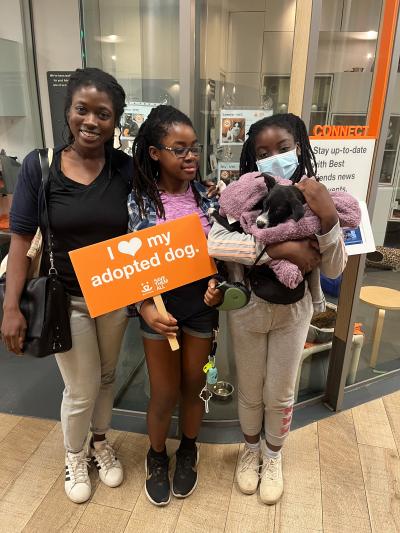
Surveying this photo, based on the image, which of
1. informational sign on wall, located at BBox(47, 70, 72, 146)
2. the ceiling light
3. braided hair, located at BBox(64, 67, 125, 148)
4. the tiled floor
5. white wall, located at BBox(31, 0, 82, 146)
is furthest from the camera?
informational sign on wall, located at BBox(47, 70, 72, 146)

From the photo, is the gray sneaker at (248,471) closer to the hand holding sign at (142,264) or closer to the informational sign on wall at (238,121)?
the hand holding sign at (142,264)

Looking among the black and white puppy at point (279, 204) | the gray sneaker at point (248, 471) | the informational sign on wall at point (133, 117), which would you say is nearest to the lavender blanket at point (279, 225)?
the black and white puppy at point (279, 204)

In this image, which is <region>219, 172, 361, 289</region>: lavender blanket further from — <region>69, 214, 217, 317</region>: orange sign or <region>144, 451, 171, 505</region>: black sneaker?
<region>144, 451, 171, 505</region>: black sneaker

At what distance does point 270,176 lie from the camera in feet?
3.67

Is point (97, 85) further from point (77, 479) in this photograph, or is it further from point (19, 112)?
point (19, 112)

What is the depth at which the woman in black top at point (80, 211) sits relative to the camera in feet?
3.94

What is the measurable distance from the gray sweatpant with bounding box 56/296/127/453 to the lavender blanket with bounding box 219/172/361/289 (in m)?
0.54

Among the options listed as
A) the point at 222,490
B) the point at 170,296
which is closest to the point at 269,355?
the point at 170,296

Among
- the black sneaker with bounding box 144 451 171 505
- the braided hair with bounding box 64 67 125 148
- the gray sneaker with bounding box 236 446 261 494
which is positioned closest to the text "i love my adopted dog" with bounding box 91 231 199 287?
the braided hair with bounding box 64 67 125 148

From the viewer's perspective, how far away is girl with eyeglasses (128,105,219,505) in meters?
1.23

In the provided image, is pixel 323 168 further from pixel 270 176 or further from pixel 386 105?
pixel 270 176

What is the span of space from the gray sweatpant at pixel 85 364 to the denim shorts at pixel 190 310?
0.15 metres

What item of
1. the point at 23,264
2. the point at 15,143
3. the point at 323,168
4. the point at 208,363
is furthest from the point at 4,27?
the point at 208,363

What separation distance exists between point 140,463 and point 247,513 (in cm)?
49
